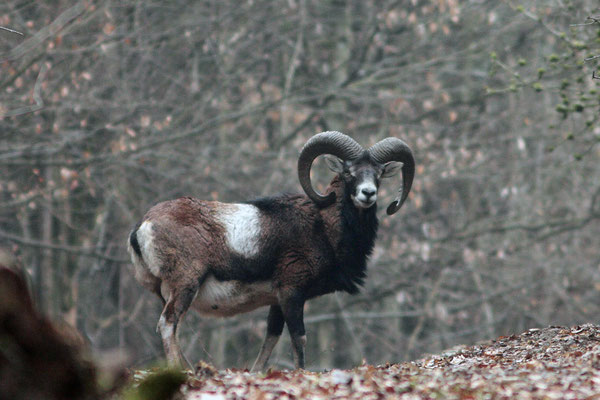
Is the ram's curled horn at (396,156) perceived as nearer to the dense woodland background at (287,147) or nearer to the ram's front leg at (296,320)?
the ram's front leg at (296,320)

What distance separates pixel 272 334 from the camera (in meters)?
11.3

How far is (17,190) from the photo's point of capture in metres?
17.9

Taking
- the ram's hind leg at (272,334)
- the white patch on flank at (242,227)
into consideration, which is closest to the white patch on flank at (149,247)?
the white patch on flank at (242,227)

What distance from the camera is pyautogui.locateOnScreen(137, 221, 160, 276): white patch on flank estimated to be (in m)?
10.4

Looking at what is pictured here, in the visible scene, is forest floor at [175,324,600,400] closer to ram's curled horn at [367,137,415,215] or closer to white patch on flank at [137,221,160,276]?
white patch on flank at [137,221,160,276]

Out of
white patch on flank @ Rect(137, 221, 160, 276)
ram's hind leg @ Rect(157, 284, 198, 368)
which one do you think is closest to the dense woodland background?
white patch on flank @ Rect(137, 221, 160, 276)

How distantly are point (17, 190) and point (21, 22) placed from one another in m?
3.29

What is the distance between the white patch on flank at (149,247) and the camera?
1040cm

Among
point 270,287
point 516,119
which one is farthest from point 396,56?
point 270,287

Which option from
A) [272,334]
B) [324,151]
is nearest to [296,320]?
[272,334]

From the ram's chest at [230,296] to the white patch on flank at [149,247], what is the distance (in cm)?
60

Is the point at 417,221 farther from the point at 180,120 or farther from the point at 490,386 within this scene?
the point at 490,386

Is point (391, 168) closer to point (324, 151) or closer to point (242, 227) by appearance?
point (324, 151)

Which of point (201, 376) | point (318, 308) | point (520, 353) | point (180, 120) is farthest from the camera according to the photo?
point (318, 308)
